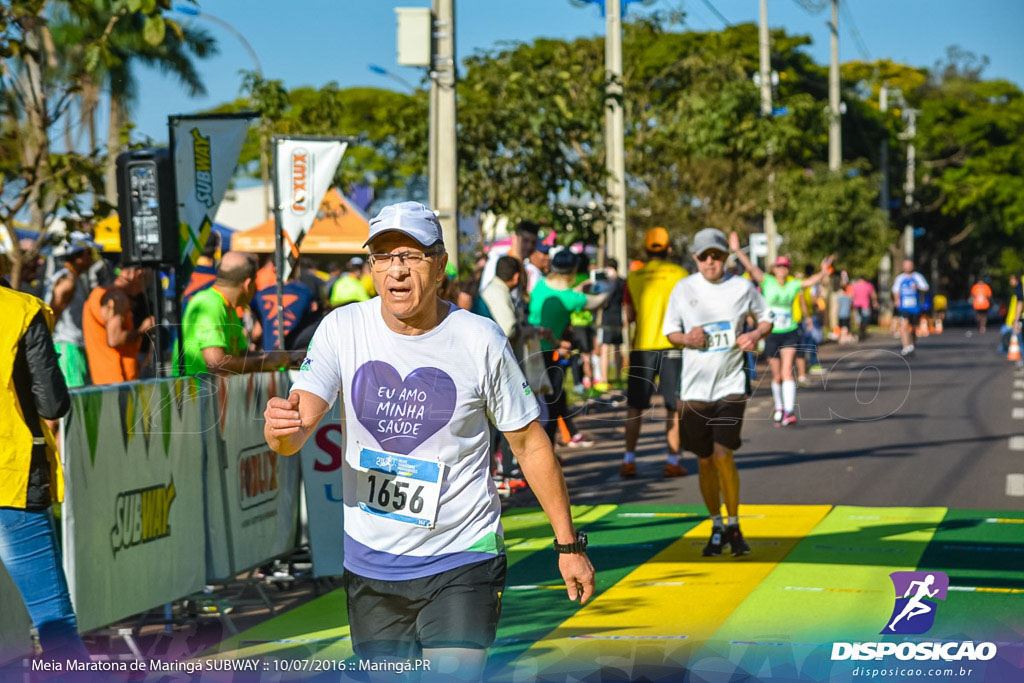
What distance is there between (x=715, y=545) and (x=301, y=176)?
4354 mm

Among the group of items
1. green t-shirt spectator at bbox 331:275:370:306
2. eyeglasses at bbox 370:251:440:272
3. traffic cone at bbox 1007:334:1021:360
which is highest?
eyeglasses at bbox 370:251:440:272

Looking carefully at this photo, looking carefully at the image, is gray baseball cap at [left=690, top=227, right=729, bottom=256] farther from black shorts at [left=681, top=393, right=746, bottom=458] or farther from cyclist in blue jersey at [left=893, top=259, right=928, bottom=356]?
cyclist in blue jersey at [left=893, top=259, right=928, bottom=356]

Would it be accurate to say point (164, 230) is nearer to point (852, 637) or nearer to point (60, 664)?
point (60, 664)

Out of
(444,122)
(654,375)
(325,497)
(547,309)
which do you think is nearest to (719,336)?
(325,497)

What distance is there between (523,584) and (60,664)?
3.25 m

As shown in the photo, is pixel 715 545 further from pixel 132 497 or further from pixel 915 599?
pixel 132 497

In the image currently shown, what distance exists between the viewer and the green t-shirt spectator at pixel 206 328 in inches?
299

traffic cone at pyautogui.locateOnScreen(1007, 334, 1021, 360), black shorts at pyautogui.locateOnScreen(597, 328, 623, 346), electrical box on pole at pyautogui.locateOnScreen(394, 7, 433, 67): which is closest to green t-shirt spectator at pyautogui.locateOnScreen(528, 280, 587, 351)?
electrical box on pole at pyautogui.locateOnScreen(394, 7, 433, 67)

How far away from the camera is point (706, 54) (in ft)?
108

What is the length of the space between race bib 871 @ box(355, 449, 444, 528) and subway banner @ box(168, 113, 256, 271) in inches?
213

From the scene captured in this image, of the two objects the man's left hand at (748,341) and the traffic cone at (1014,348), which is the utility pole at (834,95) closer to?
the traffic cone at (1014,348)

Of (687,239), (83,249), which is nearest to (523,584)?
(83,249)

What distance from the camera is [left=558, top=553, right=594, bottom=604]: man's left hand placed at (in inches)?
163

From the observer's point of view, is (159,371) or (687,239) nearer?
(159,371)
